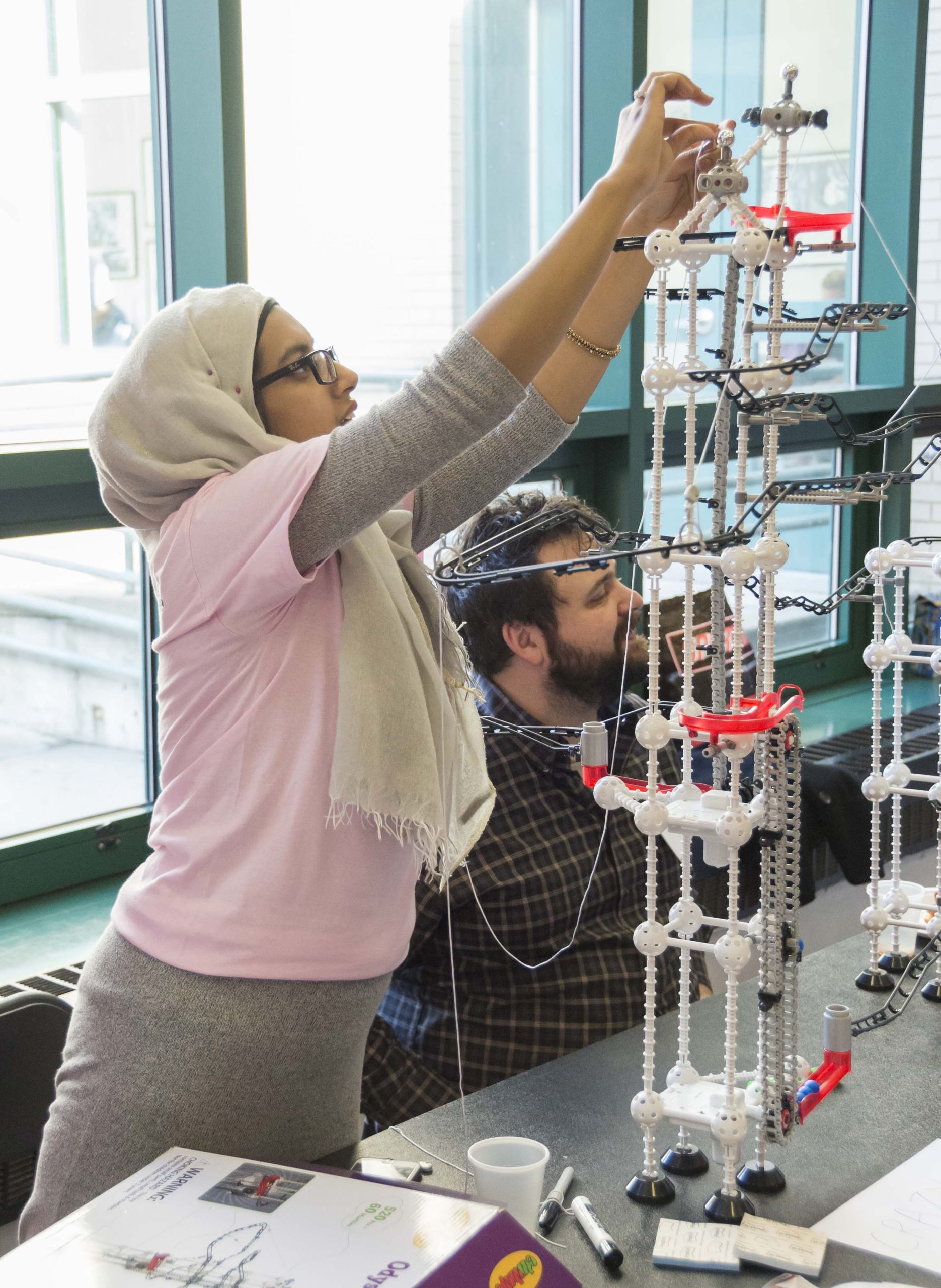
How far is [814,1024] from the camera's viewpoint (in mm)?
1401

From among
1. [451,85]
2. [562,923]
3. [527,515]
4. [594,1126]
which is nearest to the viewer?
[594,1126]

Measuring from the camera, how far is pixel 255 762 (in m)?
1.04

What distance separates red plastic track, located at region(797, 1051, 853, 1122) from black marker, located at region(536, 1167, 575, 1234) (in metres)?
0.21

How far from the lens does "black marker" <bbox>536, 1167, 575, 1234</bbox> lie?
104 cm

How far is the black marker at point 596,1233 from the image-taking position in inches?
38.7

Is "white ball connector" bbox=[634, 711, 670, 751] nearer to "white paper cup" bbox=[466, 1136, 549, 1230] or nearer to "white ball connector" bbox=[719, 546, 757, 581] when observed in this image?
"white ball connector" bbox=[719, 546, 757, 581]

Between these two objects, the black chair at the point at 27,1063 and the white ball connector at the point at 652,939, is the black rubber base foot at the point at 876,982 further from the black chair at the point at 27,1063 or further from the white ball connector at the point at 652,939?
the black chair at the point at 27,1063

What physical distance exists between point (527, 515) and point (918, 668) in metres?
2.20

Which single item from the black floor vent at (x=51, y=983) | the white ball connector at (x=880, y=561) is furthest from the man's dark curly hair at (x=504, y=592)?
the black floor vent at (x=51, y=983)

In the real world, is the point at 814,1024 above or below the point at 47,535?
below

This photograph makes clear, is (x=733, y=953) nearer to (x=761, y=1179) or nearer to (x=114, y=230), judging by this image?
(x=761, y=1179)

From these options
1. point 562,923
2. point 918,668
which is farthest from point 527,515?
point 918,668

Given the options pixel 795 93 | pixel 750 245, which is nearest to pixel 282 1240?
pixel 750 245

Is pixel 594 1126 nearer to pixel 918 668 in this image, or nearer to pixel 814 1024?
pixel 814 1024
